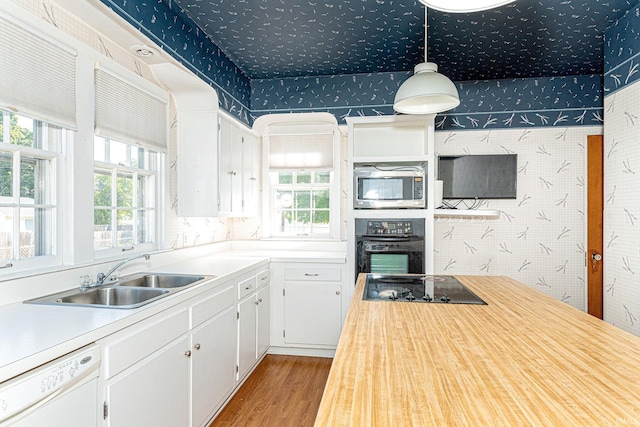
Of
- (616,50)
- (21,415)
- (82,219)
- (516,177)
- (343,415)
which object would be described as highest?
(616,50)

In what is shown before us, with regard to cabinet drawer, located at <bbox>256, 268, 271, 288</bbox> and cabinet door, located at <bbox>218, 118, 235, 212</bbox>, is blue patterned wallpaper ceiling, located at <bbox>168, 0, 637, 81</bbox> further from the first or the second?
cabinet drawer, located at <bbox>256, 268, 271, 288</bbox>

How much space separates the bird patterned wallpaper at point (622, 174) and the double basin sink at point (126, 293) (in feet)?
9.90

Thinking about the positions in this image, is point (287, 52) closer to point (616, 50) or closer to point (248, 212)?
point (248, 212)

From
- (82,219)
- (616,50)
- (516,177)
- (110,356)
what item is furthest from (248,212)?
(616,50)

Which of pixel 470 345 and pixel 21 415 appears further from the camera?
pixel 470 345

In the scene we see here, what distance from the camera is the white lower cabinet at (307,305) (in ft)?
11.0

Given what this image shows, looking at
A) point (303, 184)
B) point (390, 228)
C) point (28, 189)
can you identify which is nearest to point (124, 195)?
point (28, 189)

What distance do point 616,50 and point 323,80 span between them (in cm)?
244

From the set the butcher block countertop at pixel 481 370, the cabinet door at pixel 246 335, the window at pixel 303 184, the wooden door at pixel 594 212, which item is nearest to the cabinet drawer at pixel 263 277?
the cabinet door at pixel 246 335

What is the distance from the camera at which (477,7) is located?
1299mm

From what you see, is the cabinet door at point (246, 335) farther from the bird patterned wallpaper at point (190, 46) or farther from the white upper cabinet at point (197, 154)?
the bird patterned wallpaper at point (190, 46)

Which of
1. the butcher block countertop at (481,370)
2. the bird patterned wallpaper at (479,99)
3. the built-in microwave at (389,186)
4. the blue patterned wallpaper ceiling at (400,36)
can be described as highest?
the blue patterned wallpaper ceiling at (400,36)

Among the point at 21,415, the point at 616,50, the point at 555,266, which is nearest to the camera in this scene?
the point at 21,415

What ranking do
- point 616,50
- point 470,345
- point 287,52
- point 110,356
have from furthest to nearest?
1. point 287,52
2. point 616,50
3. point 110,356
4. point 470,345
